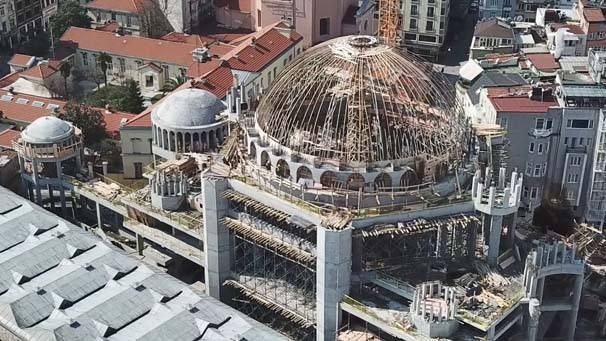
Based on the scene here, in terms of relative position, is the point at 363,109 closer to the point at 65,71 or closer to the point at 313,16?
the point at 313,16

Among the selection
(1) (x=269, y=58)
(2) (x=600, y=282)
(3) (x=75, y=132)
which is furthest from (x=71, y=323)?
(1) (x=269, y=58)

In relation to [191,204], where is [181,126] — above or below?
above

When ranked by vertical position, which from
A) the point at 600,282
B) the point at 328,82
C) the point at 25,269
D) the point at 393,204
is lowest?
the point at 600,282

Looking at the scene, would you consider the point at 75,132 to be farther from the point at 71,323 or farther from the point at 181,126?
the point at 71,323

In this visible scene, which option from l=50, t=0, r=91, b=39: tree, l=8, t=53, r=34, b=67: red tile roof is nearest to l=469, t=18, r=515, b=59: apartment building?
l=50, t=0, r=91, b=39: tree

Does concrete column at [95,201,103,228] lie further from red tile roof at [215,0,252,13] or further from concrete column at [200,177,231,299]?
red tile roof at [215,0,252,13]

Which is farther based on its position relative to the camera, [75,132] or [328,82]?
[75,132]

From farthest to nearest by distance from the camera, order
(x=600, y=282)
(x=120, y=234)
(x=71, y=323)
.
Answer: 1. (x=120, y=234)
2. (x=600, y=282)
3. (x=71, y=323)

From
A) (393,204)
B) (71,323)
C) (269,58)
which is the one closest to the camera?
(71,323)

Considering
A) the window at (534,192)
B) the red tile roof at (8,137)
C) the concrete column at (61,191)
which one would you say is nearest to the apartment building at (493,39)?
the window at (534,192)
